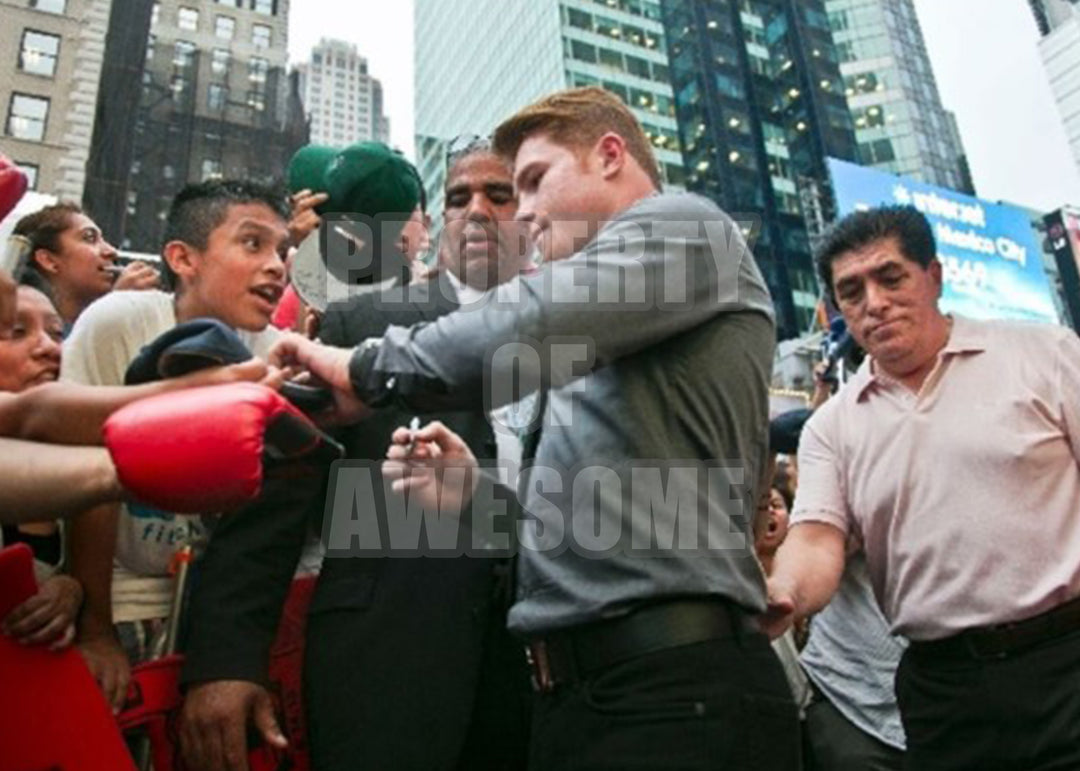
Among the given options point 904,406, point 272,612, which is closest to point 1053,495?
point 904,406

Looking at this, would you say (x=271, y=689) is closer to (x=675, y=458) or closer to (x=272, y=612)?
(x=272, y=612)

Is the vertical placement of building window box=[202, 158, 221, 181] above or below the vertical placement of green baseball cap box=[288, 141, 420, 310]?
above

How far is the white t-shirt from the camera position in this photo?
2.44 meters

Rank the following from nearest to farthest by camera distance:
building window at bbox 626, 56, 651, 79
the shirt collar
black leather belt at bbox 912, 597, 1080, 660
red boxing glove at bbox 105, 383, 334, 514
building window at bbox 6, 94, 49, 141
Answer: red boxing glove at bbox 105, 383, 334, 514
black leather belt at bbox 912, 597, 1080, 660
the shirt collar
building window at bbox 6, 94, 49, 141
building window at bbox 626, 56, 651, 79

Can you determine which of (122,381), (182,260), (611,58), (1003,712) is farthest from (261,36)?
(1003,712)

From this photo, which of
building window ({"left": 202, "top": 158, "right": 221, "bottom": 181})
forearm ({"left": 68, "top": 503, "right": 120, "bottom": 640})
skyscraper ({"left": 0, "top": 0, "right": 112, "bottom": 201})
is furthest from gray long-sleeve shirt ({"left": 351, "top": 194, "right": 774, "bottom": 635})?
building window ({"left": 202, "top": 158, "right": 221, "bottom": 181})

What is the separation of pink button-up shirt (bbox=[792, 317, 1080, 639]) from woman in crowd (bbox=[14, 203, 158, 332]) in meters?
3.96

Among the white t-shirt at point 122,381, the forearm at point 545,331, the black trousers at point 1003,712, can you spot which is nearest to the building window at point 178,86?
the white t-shirt at point 122,381

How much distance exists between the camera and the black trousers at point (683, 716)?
5.38 feet

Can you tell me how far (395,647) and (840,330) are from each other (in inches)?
213

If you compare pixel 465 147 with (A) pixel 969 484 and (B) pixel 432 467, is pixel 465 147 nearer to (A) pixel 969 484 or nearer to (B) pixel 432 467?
(B) pixel 432 467

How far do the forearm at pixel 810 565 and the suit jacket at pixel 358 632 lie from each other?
2.90 ft

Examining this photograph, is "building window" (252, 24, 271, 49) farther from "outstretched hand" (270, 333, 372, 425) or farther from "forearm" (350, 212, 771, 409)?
"forearm" (350, 212, 771, 409)

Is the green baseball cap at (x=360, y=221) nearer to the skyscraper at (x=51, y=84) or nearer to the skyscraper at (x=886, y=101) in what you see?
the skyscraper at (x=51, y=84)
